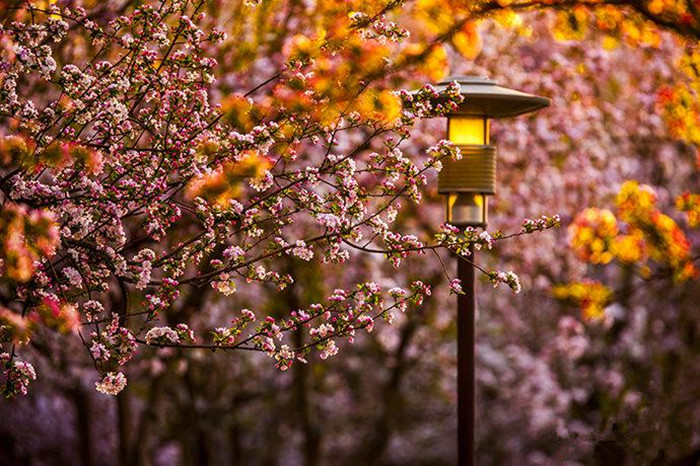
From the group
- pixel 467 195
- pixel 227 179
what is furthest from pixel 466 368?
pixel 227 179

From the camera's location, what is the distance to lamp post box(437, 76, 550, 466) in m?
7.79

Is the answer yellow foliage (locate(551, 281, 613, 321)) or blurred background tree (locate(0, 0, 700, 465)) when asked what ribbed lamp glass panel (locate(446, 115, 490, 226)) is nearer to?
blurred background tree (locate(0, 0, 700, 465))

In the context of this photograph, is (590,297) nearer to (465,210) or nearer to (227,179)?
(465,210)

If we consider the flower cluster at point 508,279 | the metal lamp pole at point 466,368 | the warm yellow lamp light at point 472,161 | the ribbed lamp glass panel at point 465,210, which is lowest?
the metal lamp pole at point 466,368

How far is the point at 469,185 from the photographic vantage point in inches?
313

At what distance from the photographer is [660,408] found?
8.29 meters

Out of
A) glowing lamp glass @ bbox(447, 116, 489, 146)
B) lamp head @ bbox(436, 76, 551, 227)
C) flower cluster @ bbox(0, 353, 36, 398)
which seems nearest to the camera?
flower cluster @ bbox(0, 353, 36, 398)

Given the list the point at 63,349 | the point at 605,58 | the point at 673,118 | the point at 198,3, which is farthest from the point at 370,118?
the point at 605,58

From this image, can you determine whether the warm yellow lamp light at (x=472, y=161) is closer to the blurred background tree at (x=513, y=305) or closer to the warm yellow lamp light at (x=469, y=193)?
the warm yellow lamp light at (x=469, y=193)

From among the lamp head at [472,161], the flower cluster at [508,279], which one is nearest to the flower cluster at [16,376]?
the flower cluster at [508,279]

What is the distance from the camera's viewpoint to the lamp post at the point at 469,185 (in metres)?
7.79

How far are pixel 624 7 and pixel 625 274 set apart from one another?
14.3 meters

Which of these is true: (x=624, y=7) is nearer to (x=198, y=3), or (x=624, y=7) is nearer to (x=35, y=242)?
(x=198, y=3)

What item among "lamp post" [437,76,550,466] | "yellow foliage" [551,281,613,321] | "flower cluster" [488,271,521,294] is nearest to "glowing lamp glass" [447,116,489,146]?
"lamp post" [437,76,550,466]
